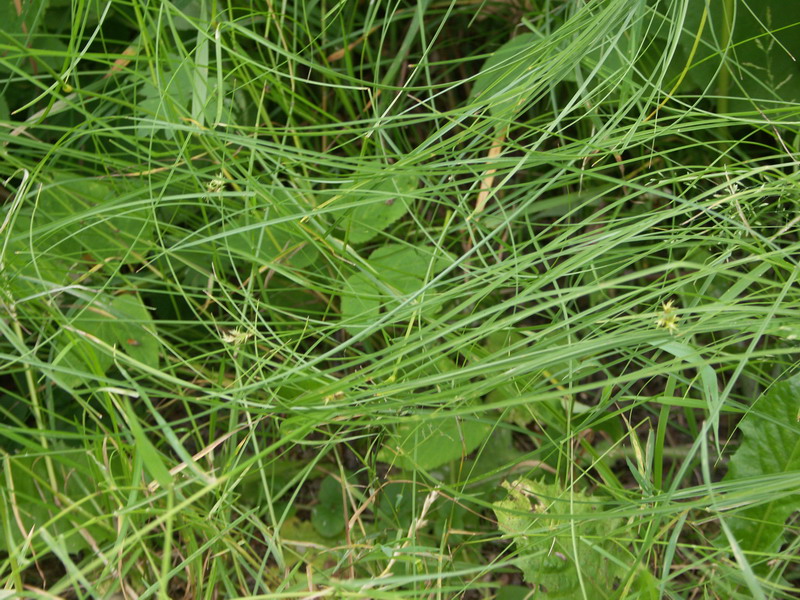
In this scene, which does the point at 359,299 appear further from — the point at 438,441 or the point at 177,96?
the point at 177,96

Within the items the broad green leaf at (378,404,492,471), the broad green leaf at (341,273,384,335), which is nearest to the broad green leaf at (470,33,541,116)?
the broad green leaf at (341,273,384,335)

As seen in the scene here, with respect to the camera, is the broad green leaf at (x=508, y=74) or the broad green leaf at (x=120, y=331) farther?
the broad green leaf at (x=120, y=331)

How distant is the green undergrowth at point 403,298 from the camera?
2.66 feet

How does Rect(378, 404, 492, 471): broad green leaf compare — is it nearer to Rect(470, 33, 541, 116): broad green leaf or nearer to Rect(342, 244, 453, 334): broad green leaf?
Rect(342, 244, 453, 334): broad green leaf

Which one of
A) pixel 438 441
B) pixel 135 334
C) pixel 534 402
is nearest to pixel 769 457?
pixel 534 402

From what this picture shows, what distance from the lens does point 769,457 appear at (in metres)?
0.91

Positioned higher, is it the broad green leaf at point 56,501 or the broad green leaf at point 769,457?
the broad green leaf at point 769,457

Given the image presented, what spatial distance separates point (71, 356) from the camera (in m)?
1.04

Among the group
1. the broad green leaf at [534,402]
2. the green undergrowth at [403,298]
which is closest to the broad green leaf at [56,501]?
the green undergrowth at [403,298]

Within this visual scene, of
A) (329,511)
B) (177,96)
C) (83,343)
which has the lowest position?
(329,511)

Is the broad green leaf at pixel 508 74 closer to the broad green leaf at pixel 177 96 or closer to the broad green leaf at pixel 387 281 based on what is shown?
the broad green leaf at pixel 387 281

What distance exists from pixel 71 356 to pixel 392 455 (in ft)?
1.58

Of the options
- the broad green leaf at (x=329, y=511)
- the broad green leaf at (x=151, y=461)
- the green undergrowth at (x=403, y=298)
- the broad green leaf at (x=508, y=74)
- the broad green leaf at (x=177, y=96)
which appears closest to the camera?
the broad green leaf at (x=151, y=461)

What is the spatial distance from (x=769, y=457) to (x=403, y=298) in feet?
1.66
